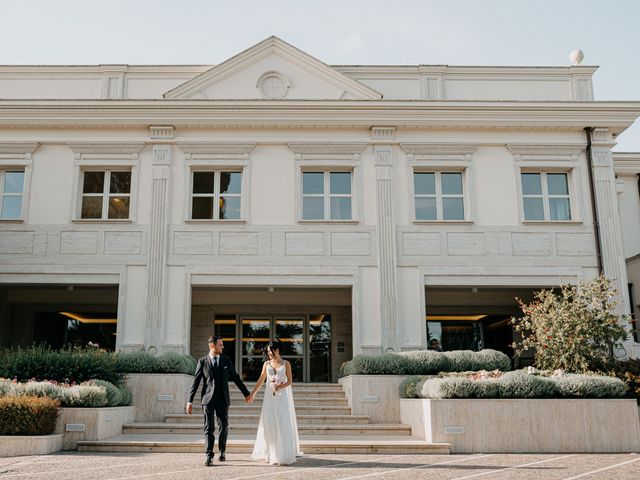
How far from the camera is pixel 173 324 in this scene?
17141 millimetres

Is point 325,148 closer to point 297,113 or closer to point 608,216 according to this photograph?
point 297,113

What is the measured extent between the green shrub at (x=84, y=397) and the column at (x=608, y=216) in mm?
12805

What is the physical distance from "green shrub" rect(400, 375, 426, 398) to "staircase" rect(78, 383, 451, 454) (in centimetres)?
70

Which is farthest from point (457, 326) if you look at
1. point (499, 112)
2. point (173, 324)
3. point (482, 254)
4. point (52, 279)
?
point (52, 279)

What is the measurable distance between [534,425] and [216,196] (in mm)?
10433

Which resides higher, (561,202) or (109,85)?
(109,85)

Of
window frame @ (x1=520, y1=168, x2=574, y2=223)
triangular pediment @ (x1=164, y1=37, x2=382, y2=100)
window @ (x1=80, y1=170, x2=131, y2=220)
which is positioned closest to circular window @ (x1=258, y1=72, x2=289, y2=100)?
triangular pediment @ (x1=164, y1=37, x2=382, y2=100)

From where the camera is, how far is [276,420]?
31.8 ft

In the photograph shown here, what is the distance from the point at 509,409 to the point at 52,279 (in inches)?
477

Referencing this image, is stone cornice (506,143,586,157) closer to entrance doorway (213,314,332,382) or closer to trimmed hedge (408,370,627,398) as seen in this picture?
entrance doorway (213,314,332,382)

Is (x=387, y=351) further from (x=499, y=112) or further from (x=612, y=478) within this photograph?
(x=612, y=478)

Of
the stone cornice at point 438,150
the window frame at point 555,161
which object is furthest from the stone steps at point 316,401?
the window frame at point 555,161

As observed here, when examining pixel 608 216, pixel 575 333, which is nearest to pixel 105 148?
pixel 575 333

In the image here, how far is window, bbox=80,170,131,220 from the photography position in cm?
1812
